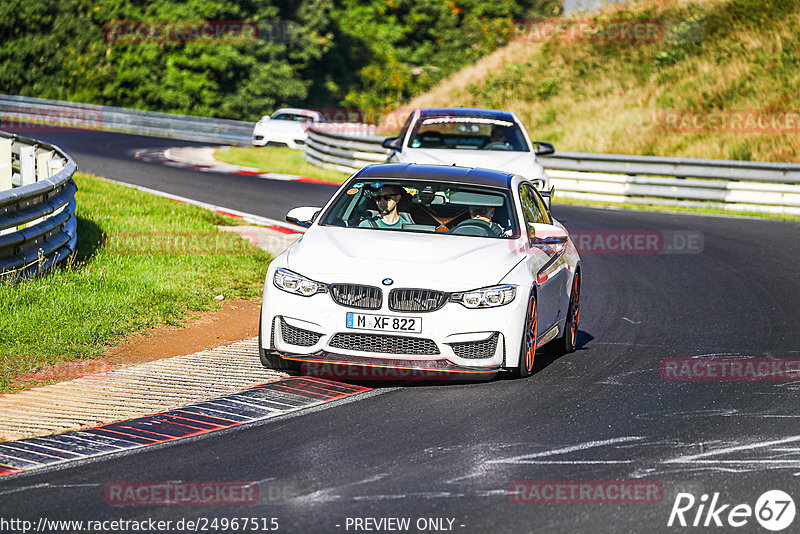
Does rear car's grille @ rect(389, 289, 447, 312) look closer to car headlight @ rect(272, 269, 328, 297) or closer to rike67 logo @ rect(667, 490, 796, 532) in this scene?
car headlight @ rect(272, 269, 328, 297)

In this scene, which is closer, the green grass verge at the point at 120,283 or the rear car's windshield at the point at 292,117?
the green grass verge at the point at 120,283

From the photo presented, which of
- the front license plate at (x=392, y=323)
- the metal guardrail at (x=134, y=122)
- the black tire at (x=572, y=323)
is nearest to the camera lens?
the front license plate at (x=392, y=323)

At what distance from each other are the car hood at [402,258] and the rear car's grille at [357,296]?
5cm

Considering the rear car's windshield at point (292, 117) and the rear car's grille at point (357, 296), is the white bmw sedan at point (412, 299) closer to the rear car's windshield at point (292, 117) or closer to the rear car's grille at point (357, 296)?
the rear car's grille at point (357, 296)

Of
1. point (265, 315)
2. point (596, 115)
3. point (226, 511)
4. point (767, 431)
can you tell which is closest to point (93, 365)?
point (265, 315)

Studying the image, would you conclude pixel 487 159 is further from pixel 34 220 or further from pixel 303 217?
pixel 303 217

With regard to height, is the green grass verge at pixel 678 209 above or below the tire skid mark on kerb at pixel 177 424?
below

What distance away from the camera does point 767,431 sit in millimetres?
7070

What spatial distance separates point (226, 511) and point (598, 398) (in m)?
3.32

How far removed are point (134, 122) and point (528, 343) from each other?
38.3 m

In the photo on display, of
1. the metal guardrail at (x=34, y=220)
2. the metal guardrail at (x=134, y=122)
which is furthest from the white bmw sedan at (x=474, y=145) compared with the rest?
the metal guardrail at (x=134, y=122)

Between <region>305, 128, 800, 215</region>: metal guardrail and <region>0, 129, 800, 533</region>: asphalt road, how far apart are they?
12.4 m

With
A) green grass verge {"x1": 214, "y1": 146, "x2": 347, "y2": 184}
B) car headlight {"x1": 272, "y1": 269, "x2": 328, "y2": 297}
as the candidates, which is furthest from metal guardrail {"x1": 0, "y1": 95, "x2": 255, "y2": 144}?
car headlight {"x1": 272, "y1": 269, "x2": 328, "y2": 297}

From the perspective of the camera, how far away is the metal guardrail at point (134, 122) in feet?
145
